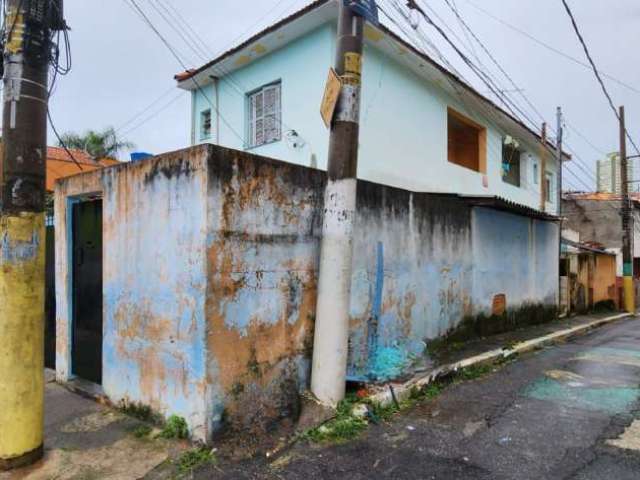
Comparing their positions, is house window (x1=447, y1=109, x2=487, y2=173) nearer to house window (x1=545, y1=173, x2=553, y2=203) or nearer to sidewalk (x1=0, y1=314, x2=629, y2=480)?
house window (x1=545, y1=173, x2=553, y2=203)

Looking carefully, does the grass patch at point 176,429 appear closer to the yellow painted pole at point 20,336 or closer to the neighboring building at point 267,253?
the neighboring building at point 267,253

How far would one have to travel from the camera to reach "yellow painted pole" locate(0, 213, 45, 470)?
3.48 m

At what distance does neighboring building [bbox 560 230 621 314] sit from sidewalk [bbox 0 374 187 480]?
13122 millimetres

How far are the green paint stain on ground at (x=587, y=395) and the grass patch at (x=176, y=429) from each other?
157 inches

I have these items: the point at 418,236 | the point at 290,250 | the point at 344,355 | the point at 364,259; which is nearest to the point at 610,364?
the point at 418,236

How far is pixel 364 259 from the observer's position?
18.9 feet

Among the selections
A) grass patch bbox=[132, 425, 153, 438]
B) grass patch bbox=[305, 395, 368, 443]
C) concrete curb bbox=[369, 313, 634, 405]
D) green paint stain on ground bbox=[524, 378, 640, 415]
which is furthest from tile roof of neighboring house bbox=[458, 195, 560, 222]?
grass patch bbox=[132, 425, 153, 438]

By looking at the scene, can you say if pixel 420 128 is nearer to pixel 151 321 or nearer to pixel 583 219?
pixel 151 321

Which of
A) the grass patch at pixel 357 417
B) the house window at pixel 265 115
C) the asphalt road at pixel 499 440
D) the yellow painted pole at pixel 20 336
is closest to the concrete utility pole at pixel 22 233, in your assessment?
the yellow painted pole at pixel 20 336

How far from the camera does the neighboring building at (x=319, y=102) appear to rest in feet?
29.3

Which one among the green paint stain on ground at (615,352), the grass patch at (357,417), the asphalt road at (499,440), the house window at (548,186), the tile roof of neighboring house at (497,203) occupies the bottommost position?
the green paint stain on ground at (615,352)

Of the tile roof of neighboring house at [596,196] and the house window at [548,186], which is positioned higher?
the tile roof of neighboring house at [596,196]

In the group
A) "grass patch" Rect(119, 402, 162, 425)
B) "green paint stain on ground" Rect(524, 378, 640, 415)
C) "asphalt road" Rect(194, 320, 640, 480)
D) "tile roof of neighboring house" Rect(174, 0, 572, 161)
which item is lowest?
"green paint stain on ground" Rect(524, 378, 640, 415)

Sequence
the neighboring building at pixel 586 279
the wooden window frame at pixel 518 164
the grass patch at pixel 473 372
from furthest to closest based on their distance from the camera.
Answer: the wooden window frame at pixel 518 164
the neighboring building at pixel 586 279
the grass patch at pixel 473 372
